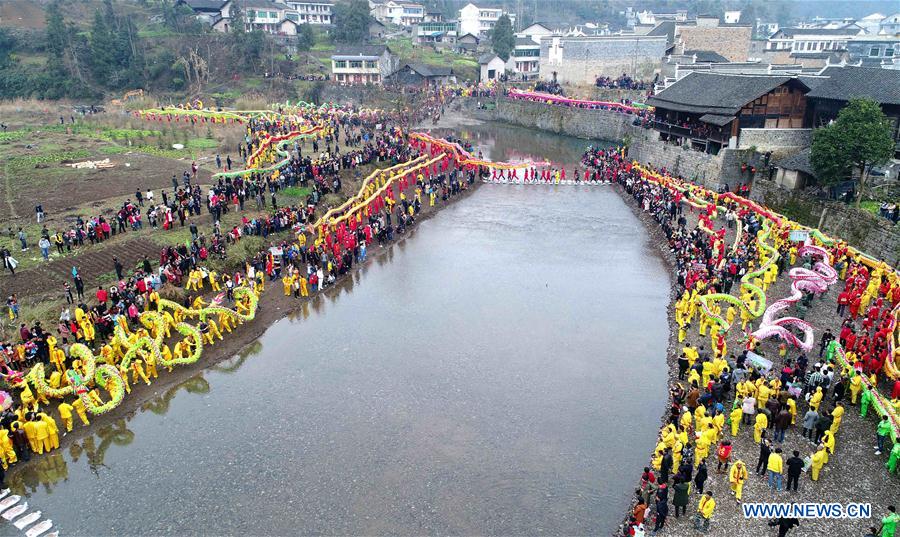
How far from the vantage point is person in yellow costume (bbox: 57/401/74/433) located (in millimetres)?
15508

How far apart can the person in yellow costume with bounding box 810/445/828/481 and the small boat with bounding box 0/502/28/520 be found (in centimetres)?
1739

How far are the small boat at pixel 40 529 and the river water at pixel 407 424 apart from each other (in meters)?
0.20

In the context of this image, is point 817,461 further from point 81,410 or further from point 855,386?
point 81,410

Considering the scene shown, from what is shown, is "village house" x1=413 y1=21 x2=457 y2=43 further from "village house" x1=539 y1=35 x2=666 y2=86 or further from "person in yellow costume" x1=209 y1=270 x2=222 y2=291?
→ "person in yellow costume" x1=209 y1=270 x2=222 y2=291

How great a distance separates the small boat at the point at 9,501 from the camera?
1355 centimetres

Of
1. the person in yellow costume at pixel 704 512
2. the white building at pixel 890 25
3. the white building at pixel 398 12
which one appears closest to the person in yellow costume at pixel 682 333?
the person in yellow costume at pixel 704 512

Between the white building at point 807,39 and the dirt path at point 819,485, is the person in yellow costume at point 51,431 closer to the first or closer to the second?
the dirt path at point 819,485

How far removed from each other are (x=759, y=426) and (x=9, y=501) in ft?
56.7

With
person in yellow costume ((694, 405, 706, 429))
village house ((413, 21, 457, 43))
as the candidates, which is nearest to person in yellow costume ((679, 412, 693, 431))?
person in yellow costume ((694, 405, 706, 429))

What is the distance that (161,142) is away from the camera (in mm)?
46812

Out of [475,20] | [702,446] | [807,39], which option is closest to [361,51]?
[475,20]

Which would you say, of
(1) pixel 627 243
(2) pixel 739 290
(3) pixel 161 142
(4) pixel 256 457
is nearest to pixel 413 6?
(3) pixel 161 142

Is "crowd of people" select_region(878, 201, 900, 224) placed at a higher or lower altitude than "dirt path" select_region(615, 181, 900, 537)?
higher

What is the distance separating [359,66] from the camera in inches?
3086
